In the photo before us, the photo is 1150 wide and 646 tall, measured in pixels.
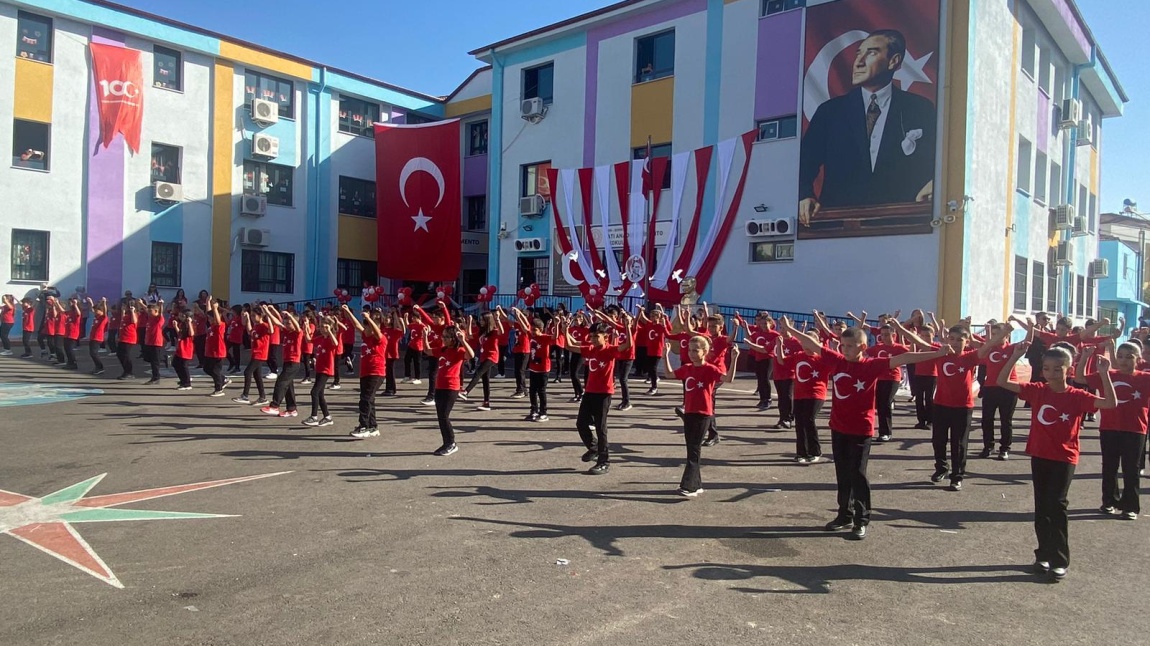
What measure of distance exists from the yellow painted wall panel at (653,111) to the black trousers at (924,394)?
1373cm

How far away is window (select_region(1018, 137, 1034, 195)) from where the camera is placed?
75.4ft

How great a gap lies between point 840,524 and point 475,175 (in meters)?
28.5

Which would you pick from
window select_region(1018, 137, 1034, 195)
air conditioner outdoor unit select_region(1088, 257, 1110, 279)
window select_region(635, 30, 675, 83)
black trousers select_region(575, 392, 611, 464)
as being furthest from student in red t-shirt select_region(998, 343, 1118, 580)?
air conditioner outdoor unit select_region(1088, 257, 1110, 279)

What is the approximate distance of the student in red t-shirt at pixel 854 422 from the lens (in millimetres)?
6586

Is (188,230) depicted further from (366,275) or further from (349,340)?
(349,340)

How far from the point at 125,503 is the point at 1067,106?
94.2 ft

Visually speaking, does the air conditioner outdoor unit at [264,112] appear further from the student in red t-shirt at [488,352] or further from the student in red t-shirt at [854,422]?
the student in red t-shirt at [854,422]

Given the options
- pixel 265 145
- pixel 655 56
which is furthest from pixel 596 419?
pixel 265 145

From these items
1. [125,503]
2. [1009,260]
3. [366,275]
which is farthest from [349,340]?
[1009,260]

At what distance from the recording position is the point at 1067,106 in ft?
83.3

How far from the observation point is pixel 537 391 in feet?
42.4

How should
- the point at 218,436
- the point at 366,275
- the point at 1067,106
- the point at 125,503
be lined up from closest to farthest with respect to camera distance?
the point at 125,503, the point at 218,436, the point at 1067,106, the point at 366,275

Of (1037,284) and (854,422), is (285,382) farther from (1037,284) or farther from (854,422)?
(1037,284)

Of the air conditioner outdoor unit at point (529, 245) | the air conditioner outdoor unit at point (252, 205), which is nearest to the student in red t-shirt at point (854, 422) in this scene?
the air conditioner outdoor unit at point (529, 245)
